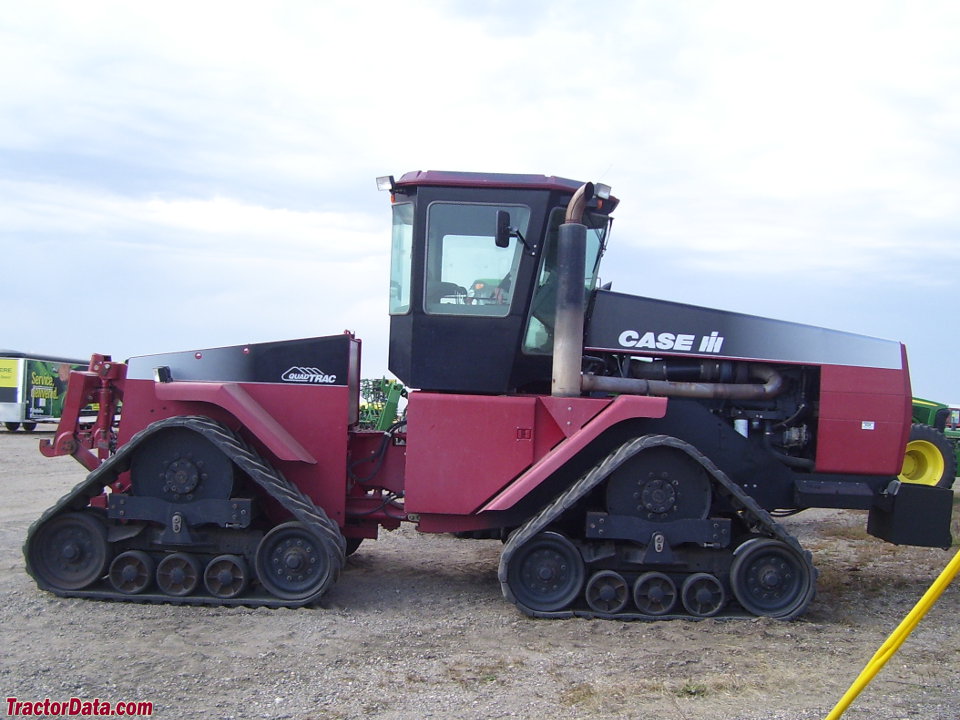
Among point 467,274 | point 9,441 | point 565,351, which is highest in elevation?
point 467,274

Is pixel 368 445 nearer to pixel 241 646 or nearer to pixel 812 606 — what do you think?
pixel 241 646

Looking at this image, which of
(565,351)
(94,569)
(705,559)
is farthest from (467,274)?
(94,569)

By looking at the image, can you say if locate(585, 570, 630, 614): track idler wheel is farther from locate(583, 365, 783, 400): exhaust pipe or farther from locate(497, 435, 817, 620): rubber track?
locate(583, 365, 783, 400): exhaust pipe

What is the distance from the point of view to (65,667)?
4641 millimetres

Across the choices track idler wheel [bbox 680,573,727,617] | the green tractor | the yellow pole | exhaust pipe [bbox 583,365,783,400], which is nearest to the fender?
exhaust pipe [bbox 583,365,783,400]

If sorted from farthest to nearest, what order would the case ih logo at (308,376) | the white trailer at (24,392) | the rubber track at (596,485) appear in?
the white trailer at (24,392) → the case ih logo at (308,376) → the rubber track at (596,485)

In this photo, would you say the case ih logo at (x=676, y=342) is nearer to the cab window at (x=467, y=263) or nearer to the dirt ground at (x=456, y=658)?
the cab window at (x=467, y=263)

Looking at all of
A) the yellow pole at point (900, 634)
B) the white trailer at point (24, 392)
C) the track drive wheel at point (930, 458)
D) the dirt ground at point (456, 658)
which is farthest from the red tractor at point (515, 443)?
the white trailer at point (24, 392)

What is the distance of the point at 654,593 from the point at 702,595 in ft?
1.09

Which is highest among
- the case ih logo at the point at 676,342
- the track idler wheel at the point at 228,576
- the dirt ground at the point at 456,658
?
the case ih logo at the point at 676,342

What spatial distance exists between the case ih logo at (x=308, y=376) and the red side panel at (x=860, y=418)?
375 cm

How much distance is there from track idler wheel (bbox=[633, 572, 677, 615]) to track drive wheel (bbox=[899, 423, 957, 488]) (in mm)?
3071

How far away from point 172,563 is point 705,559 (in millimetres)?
3742

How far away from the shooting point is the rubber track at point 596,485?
19.1ft
